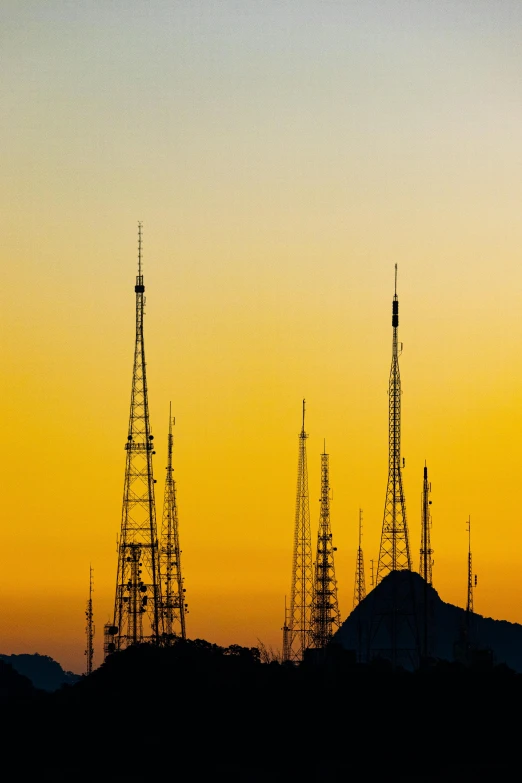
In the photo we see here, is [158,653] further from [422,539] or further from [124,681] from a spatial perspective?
[422,539]

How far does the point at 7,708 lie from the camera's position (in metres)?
103

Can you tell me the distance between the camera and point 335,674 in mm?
101625

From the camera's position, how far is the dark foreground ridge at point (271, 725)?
283ft

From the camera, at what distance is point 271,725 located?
92938mm

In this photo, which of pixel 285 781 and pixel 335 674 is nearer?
pixel 285 781

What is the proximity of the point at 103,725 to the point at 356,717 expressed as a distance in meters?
13.5

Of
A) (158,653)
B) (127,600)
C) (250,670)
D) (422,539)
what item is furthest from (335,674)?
(422,539)

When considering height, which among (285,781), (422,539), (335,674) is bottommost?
(285,781)

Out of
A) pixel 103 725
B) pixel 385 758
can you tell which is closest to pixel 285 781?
pixel 385 758

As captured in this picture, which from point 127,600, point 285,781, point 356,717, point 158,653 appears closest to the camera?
point 285,781

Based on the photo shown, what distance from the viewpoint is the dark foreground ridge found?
8638 centimetres

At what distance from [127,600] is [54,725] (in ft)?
74.0

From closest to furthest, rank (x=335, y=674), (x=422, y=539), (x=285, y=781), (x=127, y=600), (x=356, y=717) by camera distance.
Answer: (x=285, y=781)
(x=356, y=717)
(x=335, y=674)
(x=127, y=600)
(x=422, y=539)

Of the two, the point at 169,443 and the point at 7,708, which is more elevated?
the point at 169,443
